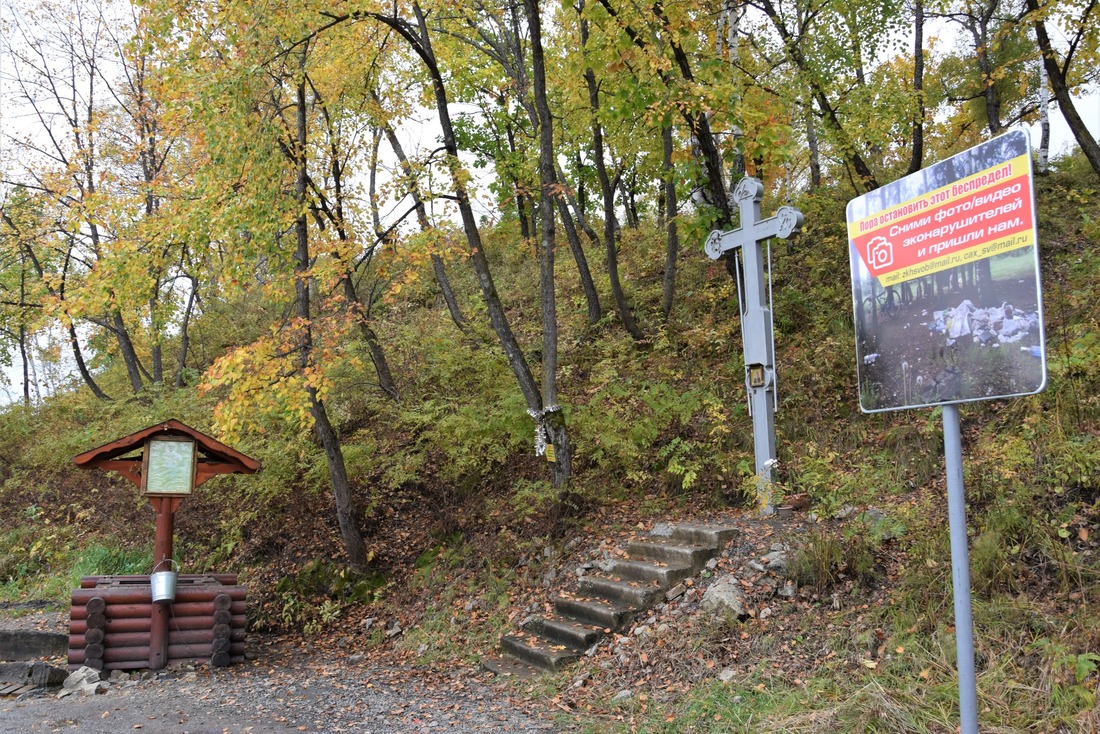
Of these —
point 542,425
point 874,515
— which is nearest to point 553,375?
point 542,425

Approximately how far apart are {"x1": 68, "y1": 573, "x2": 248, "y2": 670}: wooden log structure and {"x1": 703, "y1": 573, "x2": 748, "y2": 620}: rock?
539 centimetres

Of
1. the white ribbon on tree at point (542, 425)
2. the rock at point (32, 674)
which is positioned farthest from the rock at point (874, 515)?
the rock at point (32, 674)

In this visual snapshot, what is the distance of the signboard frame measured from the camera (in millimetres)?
8188

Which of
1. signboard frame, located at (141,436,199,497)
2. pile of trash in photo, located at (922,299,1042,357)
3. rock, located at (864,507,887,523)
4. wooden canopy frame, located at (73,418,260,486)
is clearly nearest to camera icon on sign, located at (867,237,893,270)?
pile of trash in photo, located at (922,299,1042,357)

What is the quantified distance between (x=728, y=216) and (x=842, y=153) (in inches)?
106

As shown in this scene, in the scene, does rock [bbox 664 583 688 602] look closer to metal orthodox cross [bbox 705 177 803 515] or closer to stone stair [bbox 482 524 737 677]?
stone stair [bbox 482 524 737 677]

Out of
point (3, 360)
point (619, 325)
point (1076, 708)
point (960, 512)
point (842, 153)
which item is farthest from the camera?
point (3, 360)

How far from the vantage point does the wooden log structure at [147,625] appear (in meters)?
7.47

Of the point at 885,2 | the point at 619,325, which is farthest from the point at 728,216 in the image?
the point at 885,2

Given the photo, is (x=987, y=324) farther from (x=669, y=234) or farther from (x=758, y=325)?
(x=669, y=234)

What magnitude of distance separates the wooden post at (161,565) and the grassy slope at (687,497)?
5.63ft

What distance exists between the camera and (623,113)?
8.37 meters

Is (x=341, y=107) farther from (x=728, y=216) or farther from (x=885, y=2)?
(x=885, y=2)

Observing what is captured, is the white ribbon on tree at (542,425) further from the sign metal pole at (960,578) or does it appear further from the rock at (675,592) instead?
the sign metal pole at (960,578)
